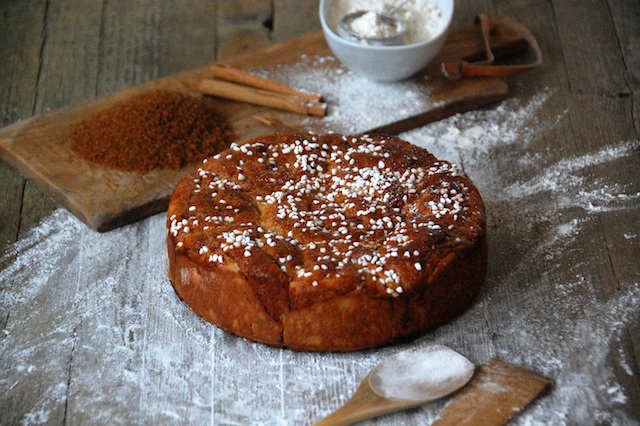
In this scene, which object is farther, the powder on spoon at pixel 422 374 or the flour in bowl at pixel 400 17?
the flour in bowl at pixel 400 17

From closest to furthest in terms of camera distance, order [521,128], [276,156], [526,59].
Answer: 1. [276,156]
2. [521,128]
3. [526,59]

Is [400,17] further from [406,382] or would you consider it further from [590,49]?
[406,382]

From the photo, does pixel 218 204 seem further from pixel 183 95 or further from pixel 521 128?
pixel 521 128

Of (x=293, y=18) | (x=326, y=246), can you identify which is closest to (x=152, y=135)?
(x=326, y=246)

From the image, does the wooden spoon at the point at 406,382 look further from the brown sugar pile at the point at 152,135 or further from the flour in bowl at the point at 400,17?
the flour in bowl at the point at 400,17

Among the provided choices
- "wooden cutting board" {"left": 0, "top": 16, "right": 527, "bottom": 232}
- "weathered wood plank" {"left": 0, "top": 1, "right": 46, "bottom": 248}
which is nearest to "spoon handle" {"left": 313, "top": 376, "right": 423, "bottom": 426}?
"wooden cutting board" {"left": 0, "top": 16, "right": 527, "bottom": 232}

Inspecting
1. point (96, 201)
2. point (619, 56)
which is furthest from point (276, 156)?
point (619, 56)

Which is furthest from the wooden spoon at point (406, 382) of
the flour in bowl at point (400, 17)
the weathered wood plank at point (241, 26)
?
the weathered wood plank at point (241, 26)
